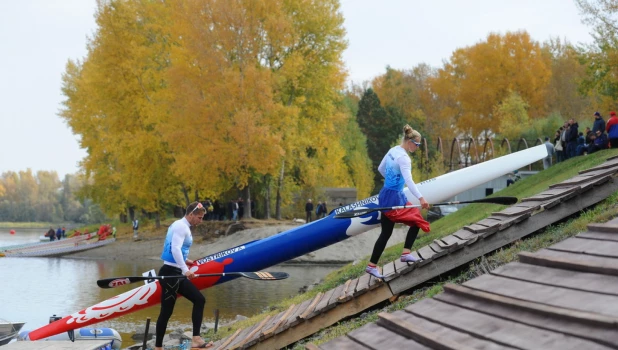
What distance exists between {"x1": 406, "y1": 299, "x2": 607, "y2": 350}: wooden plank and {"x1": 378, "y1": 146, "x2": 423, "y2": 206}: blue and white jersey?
2641 mm

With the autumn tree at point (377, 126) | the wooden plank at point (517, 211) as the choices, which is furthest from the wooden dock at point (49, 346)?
the autumn tree at point (377, 126)

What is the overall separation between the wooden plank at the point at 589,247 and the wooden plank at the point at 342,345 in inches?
94.5

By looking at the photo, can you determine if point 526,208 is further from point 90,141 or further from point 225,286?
point 90,141

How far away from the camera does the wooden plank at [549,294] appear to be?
5.92 meters

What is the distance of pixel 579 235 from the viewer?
8.15 m

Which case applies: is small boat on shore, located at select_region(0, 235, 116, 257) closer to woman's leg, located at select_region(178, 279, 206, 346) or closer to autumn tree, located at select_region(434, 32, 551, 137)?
autumn tree, located at select_region(434, 32, 551, 137)

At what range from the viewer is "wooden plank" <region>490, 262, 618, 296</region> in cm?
636

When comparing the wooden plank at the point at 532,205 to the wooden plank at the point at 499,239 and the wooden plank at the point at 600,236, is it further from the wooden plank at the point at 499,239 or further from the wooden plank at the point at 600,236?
the wooden plank at the point at 600,236

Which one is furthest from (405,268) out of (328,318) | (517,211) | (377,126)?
(377,126)

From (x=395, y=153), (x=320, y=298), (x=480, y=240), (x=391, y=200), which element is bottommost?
(x=320, y=298)

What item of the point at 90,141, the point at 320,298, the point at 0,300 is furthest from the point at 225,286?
the point at 90,141

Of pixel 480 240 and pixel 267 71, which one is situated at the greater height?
pixel 267 71

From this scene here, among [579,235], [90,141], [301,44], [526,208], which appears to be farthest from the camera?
[90,141]

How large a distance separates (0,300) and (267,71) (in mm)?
19277
